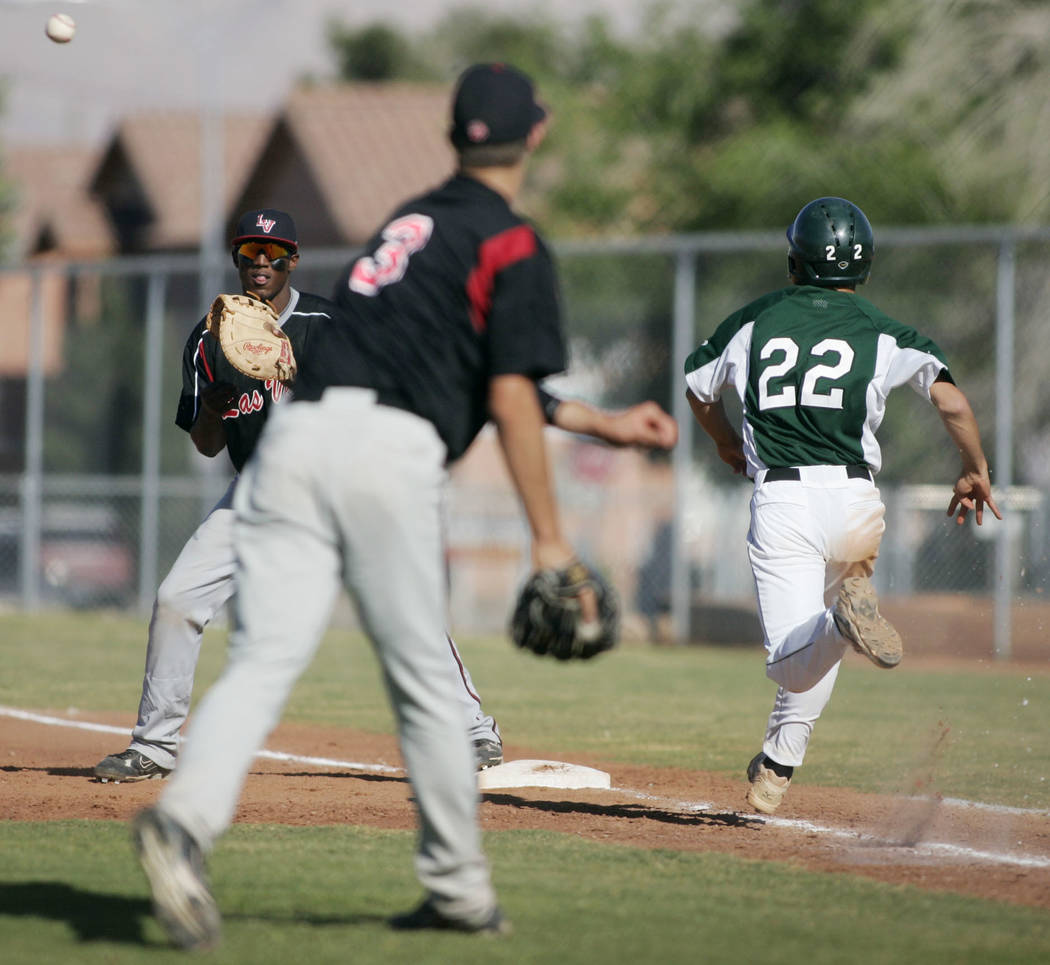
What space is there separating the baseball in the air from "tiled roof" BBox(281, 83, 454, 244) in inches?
887

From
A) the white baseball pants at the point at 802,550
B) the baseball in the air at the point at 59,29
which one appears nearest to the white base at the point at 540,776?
the white baseball pants at the point at 802,550

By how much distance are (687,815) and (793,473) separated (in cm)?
138

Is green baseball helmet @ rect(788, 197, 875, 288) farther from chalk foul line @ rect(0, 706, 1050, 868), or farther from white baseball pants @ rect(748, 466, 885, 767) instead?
chalk foul line @ rect(0, 706, 1050, 868)

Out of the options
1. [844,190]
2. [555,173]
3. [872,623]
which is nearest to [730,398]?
[844,190]

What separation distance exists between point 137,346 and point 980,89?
1125cm

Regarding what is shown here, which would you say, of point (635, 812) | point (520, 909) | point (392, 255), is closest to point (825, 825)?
point (635, 812)

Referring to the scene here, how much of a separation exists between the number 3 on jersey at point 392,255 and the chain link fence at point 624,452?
10.5 m

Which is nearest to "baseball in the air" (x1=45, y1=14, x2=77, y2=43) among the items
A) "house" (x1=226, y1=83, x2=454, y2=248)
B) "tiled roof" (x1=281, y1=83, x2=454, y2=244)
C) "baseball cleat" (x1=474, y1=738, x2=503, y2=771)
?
"baseball cleat" (x1=474, y1=738, x2=503, y2=771)

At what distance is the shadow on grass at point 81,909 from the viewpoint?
4.02 m

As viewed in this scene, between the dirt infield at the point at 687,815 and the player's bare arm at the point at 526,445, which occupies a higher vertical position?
the player's bare arm at the point at 526,445

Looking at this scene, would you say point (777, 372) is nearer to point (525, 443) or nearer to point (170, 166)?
point (525, 443)

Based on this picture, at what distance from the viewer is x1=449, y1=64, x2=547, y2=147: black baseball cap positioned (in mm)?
4113

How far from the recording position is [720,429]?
6320 mm

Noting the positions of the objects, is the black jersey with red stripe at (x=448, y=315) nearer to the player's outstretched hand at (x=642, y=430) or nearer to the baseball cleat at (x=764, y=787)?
the player's outstretched hand at (x=642, y=430)
